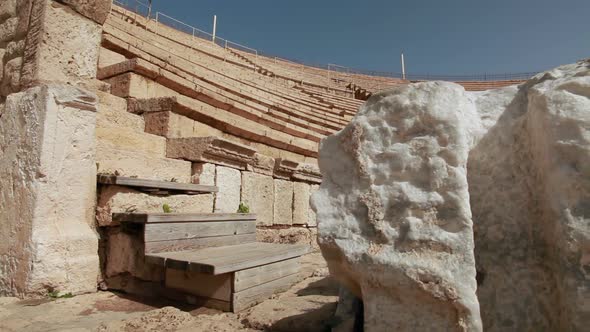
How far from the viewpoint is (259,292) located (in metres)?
2.55

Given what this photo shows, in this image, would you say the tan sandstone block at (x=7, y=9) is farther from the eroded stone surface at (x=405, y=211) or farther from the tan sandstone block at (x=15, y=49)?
the eroded stone surface at (x=405, y=211)

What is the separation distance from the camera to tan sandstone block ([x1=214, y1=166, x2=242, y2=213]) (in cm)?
394

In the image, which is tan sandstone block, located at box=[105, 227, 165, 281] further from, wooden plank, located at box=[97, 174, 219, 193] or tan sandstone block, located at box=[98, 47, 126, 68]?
tan sandstone block, located at box=[98, 47, 126, 68]

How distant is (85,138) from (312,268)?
95.4 inches

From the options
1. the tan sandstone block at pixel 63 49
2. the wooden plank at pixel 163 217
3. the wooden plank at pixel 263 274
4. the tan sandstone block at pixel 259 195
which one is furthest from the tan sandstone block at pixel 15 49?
the wooden plank at pixel 263 274

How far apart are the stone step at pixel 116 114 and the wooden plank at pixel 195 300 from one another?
172 centimetres

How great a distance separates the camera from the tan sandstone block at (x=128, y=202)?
2727 mm

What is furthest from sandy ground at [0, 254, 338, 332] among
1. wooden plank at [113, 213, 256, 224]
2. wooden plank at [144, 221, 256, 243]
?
wooden plank at [113, 213, 256, 224]

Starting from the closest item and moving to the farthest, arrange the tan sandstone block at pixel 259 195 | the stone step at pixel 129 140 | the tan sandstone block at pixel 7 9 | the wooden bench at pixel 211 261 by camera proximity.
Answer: the wooden bench at pixel 211 261 → the tan sandstone block at pixel 7 9 → the stone step at pixel 129 140 → the tan sandstone block at pixel 259 195

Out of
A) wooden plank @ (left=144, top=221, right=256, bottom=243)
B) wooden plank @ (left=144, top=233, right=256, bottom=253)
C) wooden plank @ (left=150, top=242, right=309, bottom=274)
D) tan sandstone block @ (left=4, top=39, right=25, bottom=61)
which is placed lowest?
wooden plank @ (left=150, top=242, right=309, bottom=274)

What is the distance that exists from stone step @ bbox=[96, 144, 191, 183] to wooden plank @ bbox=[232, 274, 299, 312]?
4.65 ft

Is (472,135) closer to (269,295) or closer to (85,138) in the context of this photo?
(269,295)

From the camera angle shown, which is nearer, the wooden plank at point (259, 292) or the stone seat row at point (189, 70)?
the wooden plank at point (259, 292)

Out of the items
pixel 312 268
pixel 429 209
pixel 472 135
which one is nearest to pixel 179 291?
pixel 312 268
